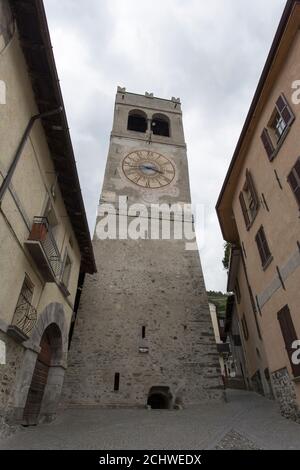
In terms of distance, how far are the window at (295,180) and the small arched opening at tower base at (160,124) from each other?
2022cm

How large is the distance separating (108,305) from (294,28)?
12.8m

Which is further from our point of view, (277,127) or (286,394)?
(277,127)

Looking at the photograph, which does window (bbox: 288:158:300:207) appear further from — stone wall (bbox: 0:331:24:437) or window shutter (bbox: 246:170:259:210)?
stone wall (bbox: 0:331:24:437)

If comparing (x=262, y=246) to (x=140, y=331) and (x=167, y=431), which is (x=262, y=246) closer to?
(x=167, y=431)

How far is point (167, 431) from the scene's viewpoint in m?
7.30

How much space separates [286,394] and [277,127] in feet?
25.7

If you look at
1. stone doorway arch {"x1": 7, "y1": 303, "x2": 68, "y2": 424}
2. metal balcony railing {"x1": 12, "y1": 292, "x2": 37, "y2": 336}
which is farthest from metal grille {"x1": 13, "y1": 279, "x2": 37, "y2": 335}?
stone doorway arch {"x1": 7, "y1": 303, "x2": 68, "y2": 424}

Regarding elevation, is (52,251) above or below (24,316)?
above

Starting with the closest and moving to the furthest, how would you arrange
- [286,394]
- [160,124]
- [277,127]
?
[286,394]
[277,127]
[160,124]

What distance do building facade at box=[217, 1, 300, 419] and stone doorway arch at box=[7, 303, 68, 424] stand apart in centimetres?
655

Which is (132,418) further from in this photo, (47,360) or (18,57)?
(18,57)

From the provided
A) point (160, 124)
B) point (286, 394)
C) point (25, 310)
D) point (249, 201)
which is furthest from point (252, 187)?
point (160, 124)

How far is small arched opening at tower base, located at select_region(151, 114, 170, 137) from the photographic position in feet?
87.0

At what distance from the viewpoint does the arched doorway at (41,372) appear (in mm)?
7461
